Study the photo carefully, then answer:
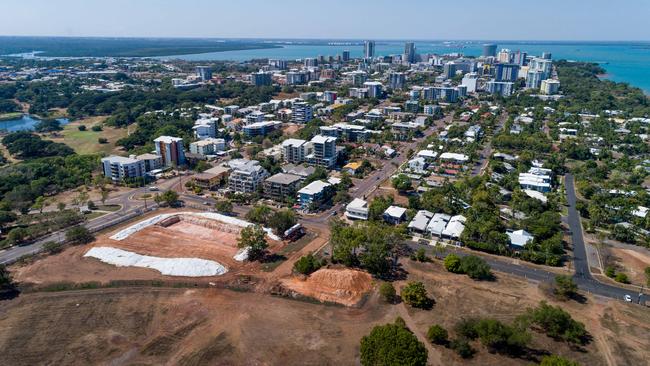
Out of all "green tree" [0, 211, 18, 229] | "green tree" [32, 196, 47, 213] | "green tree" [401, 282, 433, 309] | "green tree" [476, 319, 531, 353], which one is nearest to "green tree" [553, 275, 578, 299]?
"green tree" [476, 319, 531, 353]

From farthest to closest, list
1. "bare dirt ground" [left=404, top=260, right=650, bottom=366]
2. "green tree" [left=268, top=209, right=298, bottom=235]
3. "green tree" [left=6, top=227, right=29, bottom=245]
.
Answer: "green tree" [left=268, top=209, right=298, bottom=235], "green tree" [left=6, top=227, right=29, bottom=245], "bare dirt ground" [left=404, top=260, right=650, bottom=366]

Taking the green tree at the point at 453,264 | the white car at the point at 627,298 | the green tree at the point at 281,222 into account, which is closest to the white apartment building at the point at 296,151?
the green tree at the point at 281,222

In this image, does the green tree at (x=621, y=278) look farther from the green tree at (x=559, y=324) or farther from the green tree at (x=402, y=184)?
the green tree at (x=402, y=184)

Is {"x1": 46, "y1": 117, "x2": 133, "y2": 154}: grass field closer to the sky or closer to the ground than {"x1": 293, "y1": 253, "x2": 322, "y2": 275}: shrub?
closer to the sky

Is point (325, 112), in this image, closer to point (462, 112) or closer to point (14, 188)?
point (462, 112)

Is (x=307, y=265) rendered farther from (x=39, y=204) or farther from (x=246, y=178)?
(x=39, y=204)

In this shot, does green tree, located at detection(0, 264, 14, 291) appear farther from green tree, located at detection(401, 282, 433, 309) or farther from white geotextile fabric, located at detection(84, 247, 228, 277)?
green tree, located at detection(401, 282, 433, 309)

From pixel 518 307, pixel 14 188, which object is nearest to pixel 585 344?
pixel 518 307

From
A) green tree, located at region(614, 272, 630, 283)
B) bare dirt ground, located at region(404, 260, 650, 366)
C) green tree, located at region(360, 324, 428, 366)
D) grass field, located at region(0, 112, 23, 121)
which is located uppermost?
grass field, located at region(0, 112, 23, 121)
